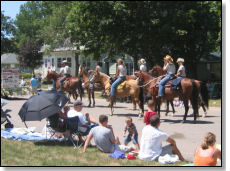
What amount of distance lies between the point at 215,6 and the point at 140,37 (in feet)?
19.1

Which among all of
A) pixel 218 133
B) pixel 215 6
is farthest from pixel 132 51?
pixel 218 133

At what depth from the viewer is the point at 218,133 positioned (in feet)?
38.0

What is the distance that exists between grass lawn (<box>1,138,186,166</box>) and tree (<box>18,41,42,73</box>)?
5405cm

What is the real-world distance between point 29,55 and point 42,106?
5472cm

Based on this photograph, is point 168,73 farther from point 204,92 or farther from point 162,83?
point 204,92

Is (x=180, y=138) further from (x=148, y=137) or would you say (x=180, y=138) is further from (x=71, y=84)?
(x=71, y=84)

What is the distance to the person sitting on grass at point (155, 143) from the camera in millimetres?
7540

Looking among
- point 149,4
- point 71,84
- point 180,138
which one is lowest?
point 180,138

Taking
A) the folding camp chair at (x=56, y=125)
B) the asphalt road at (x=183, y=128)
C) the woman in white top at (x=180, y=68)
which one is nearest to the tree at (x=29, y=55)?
the asphalt road at (x=183, y=128)

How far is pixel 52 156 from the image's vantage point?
805cm

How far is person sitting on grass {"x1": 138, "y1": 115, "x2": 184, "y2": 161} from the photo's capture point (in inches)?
297

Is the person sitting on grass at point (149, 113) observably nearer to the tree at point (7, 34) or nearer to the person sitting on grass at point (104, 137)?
the person sitting on grass at point (104, 137)

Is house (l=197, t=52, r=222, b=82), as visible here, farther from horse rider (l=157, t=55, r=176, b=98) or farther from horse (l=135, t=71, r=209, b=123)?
horse rider (l=157, t=55, r=176, b=98)

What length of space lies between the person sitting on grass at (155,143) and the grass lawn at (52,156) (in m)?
0.21
